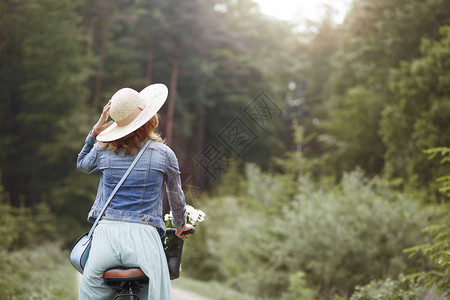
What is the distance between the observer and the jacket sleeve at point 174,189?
3059 mm

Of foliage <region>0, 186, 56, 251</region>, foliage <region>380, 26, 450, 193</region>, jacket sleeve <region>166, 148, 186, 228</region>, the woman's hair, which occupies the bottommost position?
foliage <region>0, 186, 56, 251</region>

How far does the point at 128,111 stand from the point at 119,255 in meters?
1.00

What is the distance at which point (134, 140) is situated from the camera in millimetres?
3061

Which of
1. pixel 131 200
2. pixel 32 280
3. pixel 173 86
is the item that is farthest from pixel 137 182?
pixel 173 86

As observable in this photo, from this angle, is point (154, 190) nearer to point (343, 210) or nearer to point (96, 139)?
point (96, 139)

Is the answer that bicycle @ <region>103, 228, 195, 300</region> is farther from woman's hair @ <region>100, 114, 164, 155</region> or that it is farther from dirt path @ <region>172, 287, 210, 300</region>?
dirt path @ <region>172, 287, 210, 300</region>

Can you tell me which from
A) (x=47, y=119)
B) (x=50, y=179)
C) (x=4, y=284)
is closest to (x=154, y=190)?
(x=4, y=284)

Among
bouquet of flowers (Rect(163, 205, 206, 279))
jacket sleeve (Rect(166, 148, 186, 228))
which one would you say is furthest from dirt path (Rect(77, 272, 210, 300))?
jacket sleeve (Rect(166, 148, 186, 228))

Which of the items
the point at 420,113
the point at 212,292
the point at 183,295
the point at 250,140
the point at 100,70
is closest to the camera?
the point at 183,295

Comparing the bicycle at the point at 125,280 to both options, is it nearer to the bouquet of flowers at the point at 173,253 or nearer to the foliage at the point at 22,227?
the bouquet of flowers at the point at 173,253

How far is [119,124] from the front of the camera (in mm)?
3189

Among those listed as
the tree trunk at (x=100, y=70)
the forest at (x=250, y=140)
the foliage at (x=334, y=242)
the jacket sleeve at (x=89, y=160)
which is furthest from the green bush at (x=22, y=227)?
the jacket sleeve at (x=89, y=160)

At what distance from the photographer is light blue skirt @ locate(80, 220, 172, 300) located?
2.85 m

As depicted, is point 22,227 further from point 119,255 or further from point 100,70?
point 119,255
